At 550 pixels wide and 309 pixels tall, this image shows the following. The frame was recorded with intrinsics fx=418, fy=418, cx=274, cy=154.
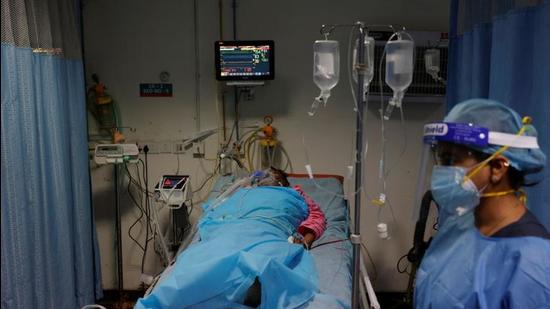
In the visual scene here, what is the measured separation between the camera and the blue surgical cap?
1.08 m

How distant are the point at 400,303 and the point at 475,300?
2.00 metres

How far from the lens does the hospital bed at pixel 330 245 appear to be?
1.51 meters

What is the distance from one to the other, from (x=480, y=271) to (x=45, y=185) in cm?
203

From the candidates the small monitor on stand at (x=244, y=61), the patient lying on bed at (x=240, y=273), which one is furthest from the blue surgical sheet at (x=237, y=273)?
the small monitor on stand at (x=244, y=61)

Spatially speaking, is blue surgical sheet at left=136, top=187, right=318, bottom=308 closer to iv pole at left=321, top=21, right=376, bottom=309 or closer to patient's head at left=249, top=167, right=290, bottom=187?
iv pole at left=321, top=21, right=376, bottom=309

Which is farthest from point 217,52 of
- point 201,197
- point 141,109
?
point 201,197

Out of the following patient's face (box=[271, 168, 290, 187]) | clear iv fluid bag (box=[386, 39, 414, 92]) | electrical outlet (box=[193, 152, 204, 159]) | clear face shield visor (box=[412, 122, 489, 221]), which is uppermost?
clear iv fluid bag (box=[386, 39, 414, 92])

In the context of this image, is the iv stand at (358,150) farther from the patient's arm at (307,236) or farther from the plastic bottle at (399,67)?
the patient's arm at (307,236)

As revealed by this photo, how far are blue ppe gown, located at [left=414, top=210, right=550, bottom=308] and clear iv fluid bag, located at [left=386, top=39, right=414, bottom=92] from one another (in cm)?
46

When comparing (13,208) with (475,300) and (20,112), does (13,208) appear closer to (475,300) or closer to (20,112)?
(20,112)

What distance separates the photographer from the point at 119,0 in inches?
113

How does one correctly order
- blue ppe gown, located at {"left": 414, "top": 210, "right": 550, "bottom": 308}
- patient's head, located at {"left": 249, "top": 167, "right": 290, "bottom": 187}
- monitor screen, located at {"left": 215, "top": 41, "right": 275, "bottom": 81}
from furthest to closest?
monitor screen, located at {"left": 215, "top": 41, "right": 275, "bottom": 81} → patient's head, located at {"left": 249, "top": 167, "right": 290, "bottom": 187} → blue ppe gown, located at {"left": 414, "top": 210, "right": 550, "bottom": 308}

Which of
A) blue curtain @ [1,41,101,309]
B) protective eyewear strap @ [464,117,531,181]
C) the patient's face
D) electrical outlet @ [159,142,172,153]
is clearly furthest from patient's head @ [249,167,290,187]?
protective eyewear strap @ [464,117,531,181]

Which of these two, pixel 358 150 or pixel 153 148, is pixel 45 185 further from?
pixel 358 150
